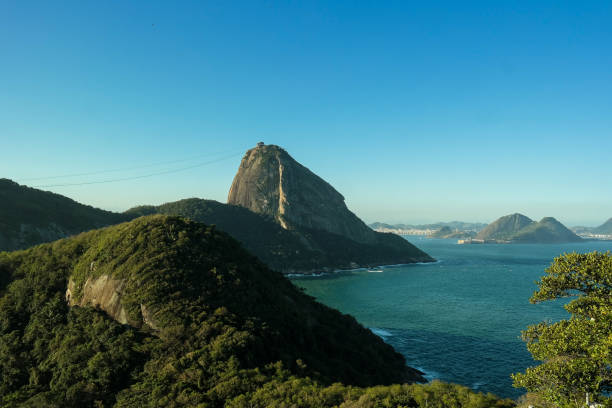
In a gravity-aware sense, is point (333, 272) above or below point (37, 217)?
below

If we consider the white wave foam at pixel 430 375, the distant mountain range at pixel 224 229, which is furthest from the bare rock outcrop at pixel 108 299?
the distant mountain range at pixel 224 229

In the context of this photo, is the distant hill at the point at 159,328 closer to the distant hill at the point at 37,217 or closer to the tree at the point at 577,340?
the tree at the point at 577,340

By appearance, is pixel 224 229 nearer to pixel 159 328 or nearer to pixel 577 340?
pixel 159 328

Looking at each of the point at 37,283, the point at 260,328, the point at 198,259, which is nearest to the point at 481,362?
the point at 260,328

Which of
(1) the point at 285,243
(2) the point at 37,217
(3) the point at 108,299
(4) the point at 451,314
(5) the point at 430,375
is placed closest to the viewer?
(3) the point at 108,299

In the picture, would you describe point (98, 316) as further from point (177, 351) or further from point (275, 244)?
point (275, 244)

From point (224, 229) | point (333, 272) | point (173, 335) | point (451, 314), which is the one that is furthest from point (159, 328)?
point (224, 229)
